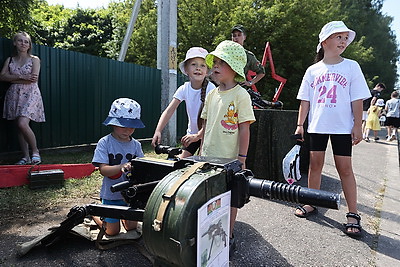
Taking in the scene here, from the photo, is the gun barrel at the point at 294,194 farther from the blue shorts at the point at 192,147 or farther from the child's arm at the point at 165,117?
the blue shorts at the point at 192,147

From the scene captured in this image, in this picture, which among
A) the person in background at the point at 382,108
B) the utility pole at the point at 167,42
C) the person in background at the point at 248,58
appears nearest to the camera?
the person in background at the point at 248,58

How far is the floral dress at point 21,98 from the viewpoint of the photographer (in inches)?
174

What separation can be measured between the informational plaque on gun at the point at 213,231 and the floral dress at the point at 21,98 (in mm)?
4062

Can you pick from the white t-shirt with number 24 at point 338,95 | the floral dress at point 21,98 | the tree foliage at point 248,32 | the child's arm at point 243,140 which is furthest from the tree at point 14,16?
the tree foliage at point 248,32

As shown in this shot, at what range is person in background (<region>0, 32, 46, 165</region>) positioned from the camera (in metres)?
4.40

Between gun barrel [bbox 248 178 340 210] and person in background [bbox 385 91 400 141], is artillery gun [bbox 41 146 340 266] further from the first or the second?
person in background [bbox 385 91 400 141]

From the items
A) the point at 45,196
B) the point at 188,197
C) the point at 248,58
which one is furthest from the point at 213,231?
the point at 248,58

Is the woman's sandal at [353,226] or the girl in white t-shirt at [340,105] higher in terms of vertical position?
the girl in white t-shirt at [340,105]

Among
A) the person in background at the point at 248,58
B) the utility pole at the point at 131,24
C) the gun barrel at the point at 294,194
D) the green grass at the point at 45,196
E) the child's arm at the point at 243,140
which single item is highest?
the utility pole at the point at 131,24

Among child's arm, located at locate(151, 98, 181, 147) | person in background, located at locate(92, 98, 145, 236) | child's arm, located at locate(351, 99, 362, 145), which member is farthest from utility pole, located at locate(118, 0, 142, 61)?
child's arm, located at locate(351, 99, 362, 145)

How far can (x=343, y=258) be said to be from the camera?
225cm

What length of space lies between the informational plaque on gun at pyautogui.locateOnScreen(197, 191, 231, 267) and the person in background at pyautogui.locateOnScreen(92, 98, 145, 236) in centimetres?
117

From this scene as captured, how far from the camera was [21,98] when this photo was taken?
445cm

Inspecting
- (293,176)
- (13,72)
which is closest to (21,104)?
(13,72)
